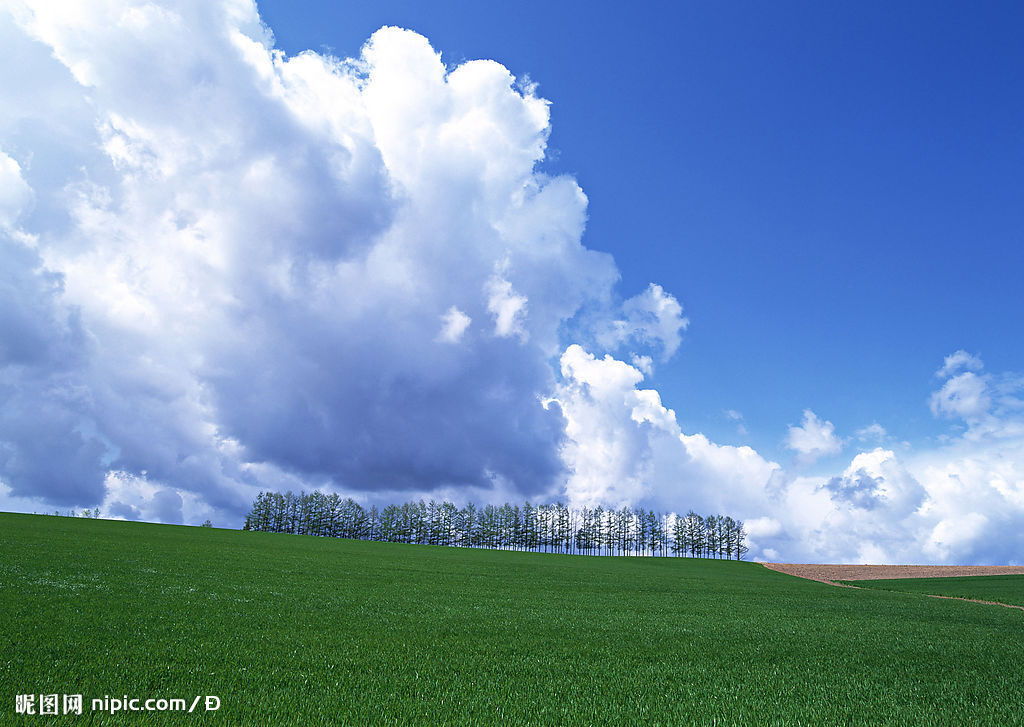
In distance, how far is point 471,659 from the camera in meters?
11.6

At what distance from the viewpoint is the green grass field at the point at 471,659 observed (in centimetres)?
848

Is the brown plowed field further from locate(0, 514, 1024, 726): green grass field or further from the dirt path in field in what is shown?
locate(0, 514, 1024, 726): green grass field

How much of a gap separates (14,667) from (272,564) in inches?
1121

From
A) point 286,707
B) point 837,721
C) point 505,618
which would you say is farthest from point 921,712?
point 505,618

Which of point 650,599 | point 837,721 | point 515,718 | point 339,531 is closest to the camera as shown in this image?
point 515,718

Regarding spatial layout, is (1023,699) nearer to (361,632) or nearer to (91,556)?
(361,632)

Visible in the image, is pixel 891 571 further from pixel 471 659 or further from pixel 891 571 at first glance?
pixel 471 659

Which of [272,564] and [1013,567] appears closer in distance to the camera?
[272,564]

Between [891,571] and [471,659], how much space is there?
339 feet

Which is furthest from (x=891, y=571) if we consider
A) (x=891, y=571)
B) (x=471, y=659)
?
(x=471, y=659)

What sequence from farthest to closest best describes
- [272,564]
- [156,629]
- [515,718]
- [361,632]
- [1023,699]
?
[272,564] < [361,632] < [156,629] < [1023,699] < [515,718]

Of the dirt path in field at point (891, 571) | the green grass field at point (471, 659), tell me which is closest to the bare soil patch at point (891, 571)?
the dirt path in field at point (891, 571)

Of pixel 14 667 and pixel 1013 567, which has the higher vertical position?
pixel 14 667

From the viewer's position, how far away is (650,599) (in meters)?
27.7
